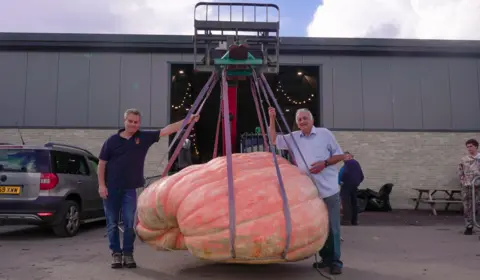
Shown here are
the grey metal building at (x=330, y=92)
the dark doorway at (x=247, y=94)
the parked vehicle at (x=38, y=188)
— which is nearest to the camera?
the parked vehicle at (x=38, y=188)

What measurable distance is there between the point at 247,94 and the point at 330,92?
637 cm

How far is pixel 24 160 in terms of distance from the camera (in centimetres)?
733

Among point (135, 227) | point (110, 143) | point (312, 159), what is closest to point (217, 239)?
point (135, 227)

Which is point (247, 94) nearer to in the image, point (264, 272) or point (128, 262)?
point (128, 262)

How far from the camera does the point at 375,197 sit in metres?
13.1

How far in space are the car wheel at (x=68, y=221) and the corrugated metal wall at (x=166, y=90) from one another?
5467 mm

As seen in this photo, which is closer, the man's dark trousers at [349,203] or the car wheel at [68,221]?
the car wheel at [68,221]

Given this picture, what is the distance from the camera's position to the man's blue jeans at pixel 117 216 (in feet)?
16.4

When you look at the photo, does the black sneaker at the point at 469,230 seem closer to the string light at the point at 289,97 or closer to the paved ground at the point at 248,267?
the paved ground at the point at 248,267

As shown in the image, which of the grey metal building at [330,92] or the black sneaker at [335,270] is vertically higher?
the grey metal building at [330,92]

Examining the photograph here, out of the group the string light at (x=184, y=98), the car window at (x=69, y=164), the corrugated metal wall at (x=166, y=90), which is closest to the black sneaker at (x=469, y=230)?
the corrugated metal wall at (x=166, y=90)

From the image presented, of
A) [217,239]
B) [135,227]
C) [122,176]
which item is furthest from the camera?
[122,176]

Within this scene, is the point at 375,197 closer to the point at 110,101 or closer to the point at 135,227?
the point at 110,101

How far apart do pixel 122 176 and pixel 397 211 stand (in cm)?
1021
